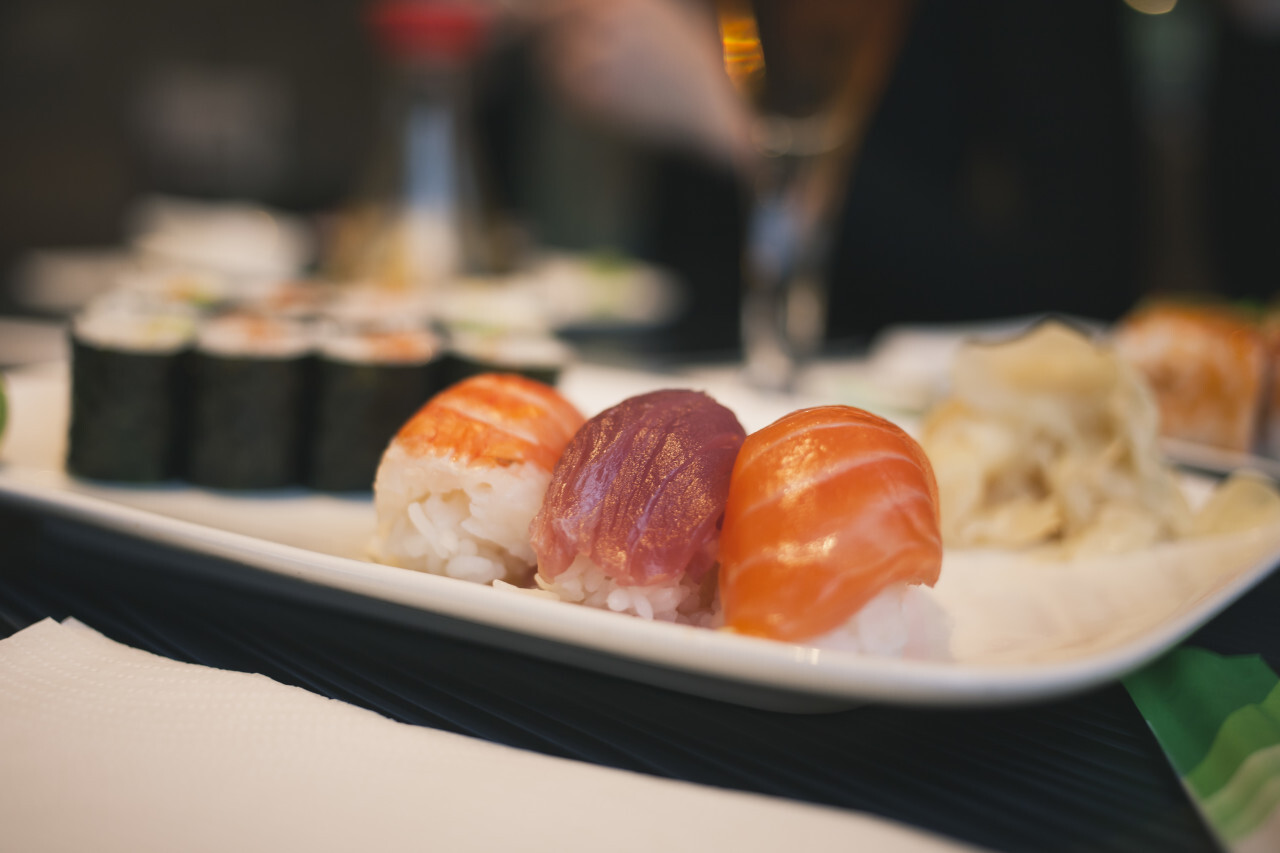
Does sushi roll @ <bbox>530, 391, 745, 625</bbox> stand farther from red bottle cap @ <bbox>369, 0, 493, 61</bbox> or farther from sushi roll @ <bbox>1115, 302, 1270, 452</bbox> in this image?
red bottle cap @ <bbox>369, 0, 493, 61</bbox>

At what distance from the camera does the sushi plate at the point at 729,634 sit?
0.59 metres

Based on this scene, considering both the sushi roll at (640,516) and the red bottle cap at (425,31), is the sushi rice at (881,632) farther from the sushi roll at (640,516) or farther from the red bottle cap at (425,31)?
the red bottle cap at (425,31)

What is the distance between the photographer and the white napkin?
19.6 inches

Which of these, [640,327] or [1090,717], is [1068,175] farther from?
[1090,717]

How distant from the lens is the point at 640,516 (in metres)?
0.76

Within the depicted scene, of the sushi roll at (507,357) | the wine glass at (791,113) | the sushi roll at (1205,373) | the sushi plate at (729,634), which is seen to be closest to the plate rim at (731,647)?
the sushi plate at (729,634)

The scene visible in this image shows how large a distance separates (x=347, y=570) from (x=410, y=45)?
2.42 m

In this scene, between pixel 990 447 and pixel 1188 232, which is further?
pixel 1188 232

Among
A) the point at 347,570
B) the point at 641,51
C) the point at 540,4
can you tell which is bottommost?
the point at 347,570

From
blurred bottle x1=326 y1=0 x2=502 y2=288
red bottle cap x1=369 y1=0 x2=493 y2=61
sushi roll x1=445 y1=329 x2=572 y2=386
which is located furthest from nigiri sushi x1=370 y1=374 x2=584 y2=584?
red bottle cap x1=369 y1=0 x2=493 y2=61

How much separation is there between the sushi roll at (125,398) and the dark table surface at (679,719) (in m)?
0.23

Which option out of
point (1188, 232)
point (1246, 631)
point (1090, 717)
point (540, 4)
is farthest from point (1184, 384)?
point (540, 4)

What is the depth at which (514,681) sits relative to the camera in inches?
29.8

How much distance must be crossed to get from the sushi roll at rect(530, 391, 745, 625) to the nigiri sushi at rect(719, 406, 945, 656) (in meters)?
0.03
